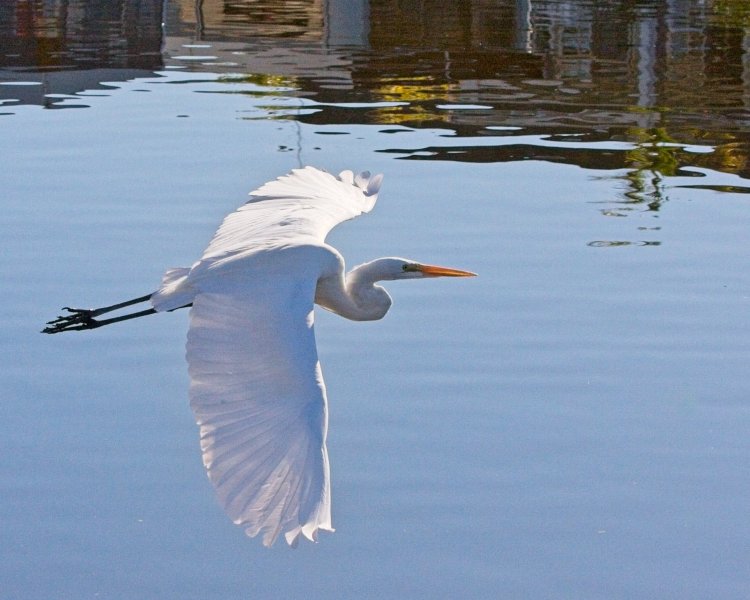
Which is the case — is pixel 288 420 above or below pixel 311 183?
below

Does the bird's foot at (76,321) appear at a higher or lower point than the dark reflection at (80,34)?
lower

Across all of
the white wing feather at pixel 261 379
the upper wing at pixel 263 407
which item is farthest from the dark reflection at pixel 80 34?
the upper wing at pixel 263 407

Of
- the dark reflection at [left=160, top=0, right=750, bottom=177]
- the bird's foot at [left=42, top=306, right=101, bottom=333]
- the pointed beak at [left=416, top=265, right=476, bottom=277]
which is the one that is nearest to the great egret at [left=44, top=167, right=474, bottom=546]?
the pointed beak at [left=416, top=265, right=476, bottom=277]

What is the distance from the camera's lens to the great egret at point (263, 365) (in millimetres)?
3908

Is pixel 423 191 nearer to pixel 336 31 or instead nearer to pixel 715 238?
pixel 715 238

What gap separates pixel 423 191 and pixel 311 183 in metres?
3.65

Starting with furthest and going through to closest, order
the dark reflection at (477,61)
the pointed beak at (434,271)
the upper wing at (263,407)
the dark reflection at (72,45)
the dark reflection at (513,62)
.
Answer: the dark reflection at (72,45) → the dark reflection at (513,62) → the dark reflection at (477,61) → the pointed beak at (434,271) → the upper wing at (263,407)

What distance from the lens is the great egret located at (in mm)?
3908

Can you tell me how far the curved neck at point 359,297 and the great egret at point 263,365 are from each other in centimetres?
1

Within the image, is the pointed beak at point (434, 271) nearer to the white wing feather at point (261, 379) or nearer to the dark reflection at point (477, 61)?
the white wing feather at point (261, 379)

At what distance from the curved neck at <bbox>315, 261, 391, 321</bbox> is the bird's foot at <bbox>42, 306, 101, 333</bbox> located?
1126 millimetres

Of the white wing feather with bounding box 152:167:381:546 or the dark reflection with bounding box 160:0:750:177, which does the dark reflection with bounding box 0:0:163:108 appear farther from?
the white wing feather with bounding box 152:167:381:546

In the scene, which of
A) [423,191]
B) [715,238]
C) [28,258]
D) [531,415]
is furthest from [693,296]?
[28,258]

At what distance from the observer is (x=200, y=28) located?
65.2ft
